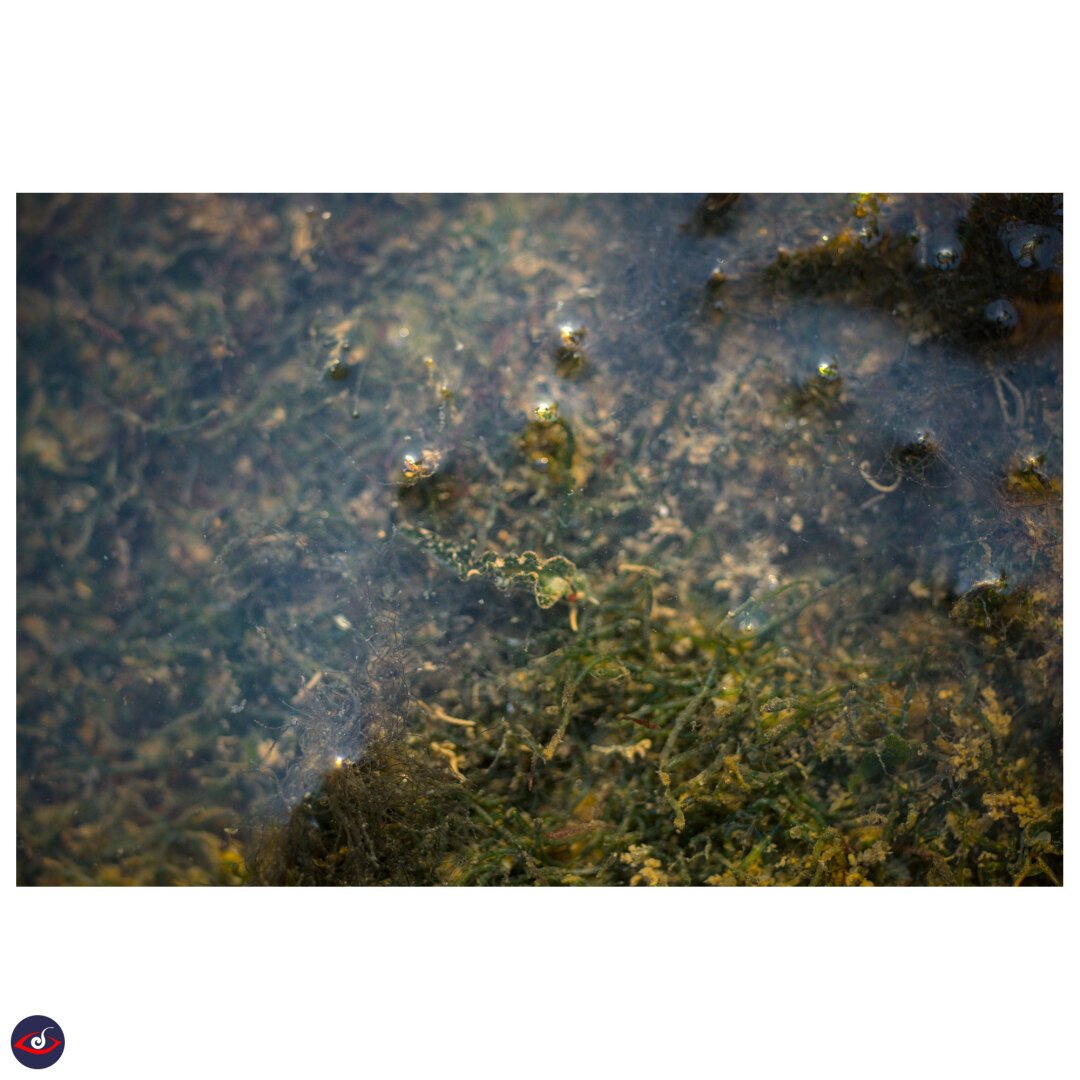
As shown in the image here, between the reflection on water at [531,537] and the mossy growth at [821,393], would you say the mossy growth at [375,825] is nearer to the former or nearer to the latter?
the reflection on water at [531,537]

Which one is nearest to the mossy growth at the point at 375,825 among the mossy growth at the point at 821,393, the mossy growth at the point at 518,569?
the mossy growth at the point at 518,569

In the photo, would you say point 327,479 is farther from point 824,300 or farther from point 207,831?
point 824,300

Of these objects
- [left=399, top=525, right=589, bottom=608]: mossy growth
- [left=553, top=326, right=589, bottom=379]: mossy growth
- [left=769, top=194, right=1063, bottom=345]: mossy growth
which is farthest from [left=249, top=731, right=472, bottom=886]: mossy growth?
[left=769, top=194, right=1063, bottom=345]: mossy growth

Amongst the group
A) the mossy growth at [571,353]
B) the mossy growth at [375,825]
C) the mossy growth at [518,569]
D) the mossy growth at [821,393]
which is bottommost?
the mossy growth at [375,825]

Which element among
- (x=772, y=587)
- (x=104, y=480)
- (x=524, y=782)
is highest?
(x=104, y=480)

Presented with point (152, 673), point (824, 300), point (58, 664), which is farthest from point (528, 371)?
point (58, 664)
